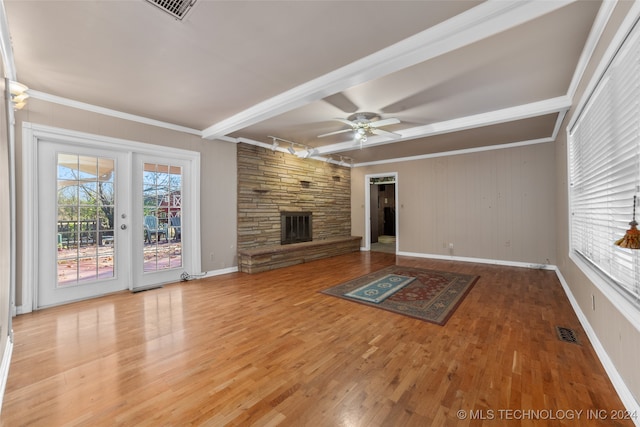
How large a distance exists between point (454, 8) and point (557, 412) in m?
2.64

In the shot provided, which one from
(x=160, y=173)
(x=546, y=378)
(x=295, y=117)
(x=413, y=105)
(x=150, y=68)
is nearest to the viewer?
(x=546, y=378)

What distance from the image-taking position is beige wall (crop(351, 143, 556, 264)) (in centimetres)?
521

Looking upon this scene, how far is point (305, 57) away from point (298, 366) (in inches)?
103

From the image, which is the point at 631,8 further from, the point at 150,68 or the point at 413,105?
the point at 150,68

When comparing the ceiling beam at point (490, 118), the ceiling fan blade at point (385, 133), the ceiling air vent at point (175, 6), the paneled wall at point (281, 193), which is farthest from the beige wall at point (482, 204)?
the ceiling air vent at point (175, 6)

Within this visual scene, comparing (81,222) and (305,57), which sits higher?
(305,57)

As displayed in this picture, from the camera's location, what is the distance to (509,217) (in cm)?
555

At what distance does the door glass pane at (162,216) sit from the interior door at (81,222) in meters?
0.27

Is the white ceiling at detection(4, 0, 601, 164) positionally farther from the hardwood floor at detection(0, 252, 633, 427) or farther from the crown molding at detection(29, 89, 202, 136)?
the hardwood floor at detection(0, 252, 633, 427)

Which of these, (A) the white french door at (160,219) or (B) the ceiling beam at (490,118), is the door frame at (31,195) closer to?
(A) the white french door at (160,219)

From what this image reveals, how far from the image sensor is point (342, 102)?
342 cm

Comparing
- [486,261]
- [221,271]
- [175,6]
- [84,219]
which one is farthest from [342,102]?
[486,261]

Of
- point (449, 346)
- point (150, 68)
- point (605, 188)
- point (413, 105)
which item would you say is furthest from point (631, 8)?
point (150, 68)

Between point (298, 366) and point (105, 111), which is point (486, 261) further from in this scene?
point (105, 111)
